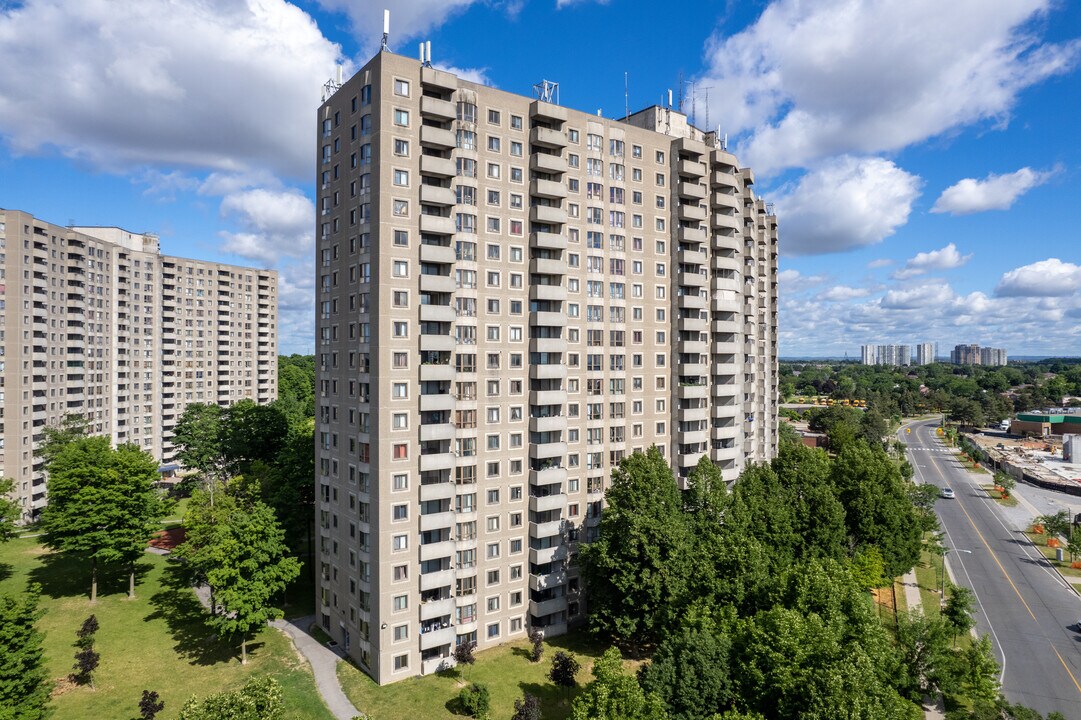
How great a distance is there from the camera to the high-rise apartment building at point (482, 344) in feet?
190

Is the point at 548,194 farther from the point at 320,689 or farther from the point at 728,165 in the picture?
the point at 320,689

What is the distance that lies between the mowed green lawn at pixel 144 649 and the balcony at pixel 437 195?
48993mm

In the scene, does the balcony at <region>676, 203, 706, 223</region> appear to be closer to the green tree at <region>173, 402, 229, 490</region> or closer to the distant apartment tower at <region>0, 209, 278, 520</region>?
the green tree at <region>173, 402, 229, 490</region>

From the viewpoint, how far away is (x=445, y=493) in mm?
59750

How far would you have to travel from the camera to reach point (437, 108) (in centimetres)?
5947

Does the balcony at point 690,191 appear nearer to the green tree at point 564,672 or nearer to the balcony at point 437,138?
the balcony at point 437,138

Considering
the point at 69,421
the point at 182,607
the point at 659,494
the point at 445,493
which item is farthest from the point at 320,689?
the point at 69,421

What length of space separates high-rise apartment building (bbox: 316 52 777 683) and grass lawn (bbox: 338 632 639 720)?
1900 millimetres

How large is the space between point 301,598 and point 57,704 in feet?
88.8

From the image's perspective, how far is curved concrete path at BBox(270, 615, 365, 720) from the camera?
52.2 meters

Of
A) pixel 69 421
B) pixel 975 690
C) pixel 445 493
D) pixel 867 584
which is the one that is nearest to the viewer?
pixel 975 690

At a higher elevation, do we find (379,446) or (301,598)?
(379,446)

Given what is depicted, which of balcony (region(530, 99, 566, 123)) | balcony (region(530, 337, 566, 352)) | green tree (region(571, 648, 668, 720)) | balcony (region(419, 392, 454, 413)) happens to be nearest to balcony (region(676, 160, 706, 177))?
balcony (region(530, 99, 566, 123))

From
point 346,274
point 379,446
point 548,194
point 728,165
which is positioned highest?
point 728,165
